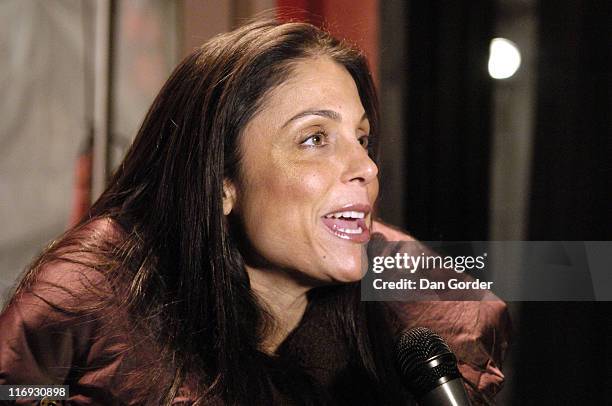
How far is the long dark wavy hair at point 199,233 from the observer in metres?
1.05

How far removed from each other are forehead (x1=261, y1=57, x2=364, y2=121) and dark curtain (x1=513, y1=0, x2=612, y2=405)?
364 millimetres

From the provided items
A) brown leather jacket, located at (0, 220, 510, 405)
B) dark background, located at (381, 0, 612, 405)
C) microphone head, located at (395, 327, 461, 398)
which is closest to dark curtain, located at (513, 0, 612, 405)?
dark background, located at (381, 0, 612, 405)

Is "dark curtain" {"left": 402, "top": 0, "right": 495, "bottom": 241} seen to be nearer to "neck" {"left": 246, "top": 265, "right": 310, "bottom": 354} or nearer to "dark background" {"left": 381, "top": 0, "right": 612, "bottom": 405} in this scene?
"dark background" {"left": 381, "top": 0, "right": 612, "bottom": 405}

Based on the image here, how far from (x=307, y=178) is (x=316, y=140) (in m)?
0.06

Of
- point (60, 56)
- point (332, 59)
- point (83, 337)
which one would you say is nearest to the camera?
point (83, 337)

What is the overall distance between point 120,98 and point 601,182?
0.83 metres

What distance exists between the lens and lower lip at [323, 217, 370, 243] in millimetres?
1087

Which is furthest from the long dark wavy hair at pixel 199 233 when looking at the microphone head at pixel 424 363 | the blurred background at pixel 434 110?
the microphone head at pixel 424 363

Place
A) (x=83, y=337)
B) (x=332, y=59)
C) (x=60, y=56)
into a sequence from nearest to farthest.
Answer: (x=83, y=337) < (x=332, y=59) < (x=60, y=56)

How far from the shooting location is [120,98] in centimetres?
125

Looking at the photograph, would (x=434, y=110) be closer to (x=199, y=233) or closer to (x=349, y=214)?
(x=349, y=214)

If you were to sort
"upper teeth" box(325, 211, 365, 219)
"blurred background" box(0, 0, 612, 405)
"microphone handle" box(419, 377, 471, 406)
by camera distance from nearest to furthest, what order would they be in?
"microphone handle" box(419, 377, 471, 406) < "upper teeth" box(325, 211, 365, 219) < "blurred background" box(0, 0, 612, 405)

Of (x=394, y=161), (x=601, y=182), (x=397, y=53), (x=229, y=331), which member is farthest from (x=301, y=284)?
(x=601, y=182)

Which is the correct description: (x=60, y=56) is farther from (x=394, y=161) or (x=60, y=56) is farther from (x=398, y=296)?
(x=398, y=296)
